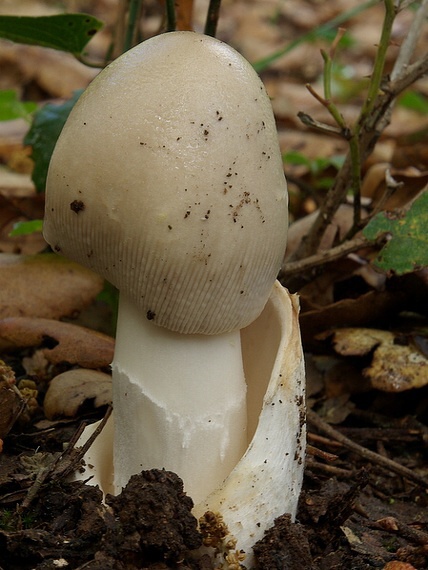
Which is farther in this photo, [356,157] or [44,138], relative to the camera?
[44,138]

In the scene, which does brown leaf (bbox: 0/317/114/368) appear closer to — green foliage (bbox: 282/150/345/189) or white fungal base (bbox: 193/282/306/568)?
white fungal base (bbox: 193/282/306/568)

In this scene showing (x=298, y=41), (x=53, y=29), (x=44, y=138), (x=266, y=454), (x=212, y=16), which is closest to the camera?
(x=266, y=454)

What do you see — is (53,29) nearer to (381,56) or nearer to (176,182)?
(381,56)

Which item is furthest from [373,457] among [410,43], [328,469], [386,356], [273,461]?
[410,43]

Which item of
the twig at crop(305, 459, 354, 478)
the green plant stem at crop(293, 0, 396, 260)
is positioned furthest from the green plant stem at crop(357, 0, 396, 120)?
the twig at crop(305, 459, 354, 478)

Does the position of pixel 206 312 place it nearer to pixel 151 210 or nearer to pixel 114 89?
pixel 151 210
